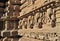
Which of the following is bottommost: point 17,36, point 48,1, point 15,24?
point 17,36

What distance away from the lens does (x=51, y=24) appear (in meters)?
2.88

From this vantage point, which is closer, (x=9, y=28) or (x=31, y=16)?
(x=31, y=16)

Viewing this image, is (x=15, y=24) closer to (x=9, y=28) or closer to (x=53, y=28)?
(x=9, y=28)

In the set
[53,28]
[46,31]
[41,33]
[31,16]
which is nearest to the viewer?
[53,28]

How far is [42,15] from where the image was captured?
11.0 ft

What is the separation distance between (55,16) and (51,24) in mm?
145

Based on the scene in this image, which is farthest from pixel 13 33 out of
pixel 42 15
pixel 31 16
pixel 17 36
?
pixel 42 15

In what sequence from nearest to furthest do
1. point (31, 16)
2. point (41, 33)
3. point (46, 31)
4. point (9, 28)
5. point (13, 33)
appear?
point (46, 31)
point (41, 33)
point (31, 16)
point (13, 33)
point (9, 28)

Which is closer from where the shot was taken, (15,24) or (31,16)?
(31,16)

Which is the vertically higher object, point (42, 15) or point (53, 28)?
point (42, 15)

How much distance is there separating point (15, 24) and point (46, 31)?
2832mm

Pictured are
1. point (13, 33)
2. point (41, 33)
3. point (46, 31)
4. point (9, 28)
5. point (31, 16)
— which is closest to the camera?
point (46, 31)

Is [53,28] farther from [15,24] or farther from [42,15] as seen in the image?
[15,24]

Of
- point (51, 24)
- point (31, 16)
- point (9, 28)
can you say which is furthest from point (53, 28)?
point (9, 28)
